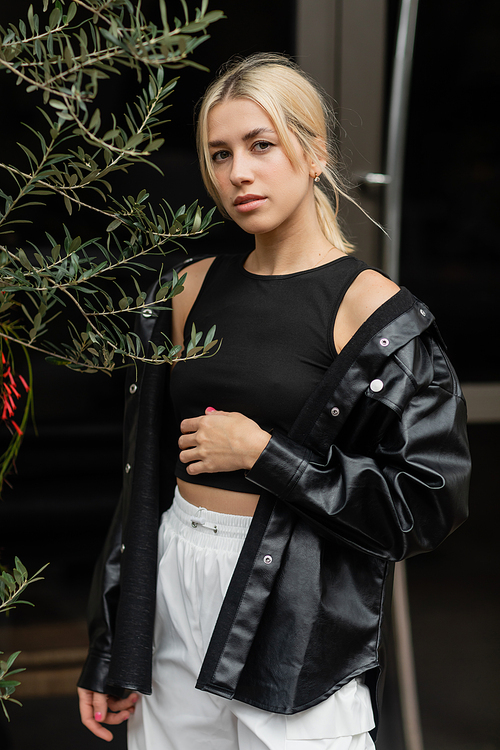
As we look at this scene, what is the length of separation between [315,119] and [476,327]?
1.20 m

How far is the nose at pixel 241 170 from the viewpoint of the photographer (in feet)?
3.42

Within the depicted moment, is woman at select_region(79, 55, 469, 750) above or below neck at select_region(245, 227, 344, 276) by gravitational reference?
below

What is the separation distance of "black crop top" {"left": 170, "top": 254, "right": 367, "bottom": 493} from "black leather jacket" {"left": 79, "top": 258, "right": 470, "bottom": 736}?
0.05m

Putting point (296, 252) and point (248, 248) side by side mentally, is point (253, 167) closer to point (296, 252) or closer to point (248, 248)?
point (296, 252)

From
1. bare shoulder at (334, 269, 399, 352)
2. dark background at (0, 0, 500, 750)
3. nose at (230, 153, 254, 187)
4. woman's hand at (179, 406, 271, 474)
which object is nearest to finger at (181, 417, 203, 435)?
woman's hand at (179, 406, 271, 474)

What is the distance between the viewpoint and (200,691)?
115 cm

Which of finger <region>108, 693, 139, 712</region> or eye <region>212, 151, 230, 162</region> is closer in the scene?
eye <region>212, 151, 230, 162</region>

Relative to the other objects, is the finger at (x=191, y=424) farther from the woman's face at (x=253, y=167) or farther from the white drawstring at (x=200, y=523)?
the woman's face at (x=253, y=167)

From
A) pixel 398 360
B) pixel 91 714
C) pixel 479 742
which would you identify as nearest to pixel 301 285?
pixel 398 360

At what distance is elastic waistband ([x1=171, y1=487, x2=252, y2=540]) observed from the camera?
111 centimetres

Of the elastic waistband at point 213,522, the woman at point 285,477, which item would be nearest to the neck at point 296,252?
the woman at point 285,477

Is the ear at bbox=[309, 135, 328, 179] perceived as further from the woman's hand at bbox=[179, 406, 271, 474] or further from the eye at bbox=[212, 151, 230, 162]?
the woman's hand at bbox=[179, 406, 271, 474]

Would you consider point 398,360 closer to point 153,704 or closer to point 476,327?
point 153,704

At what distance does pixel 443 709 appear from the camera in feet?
6.74
